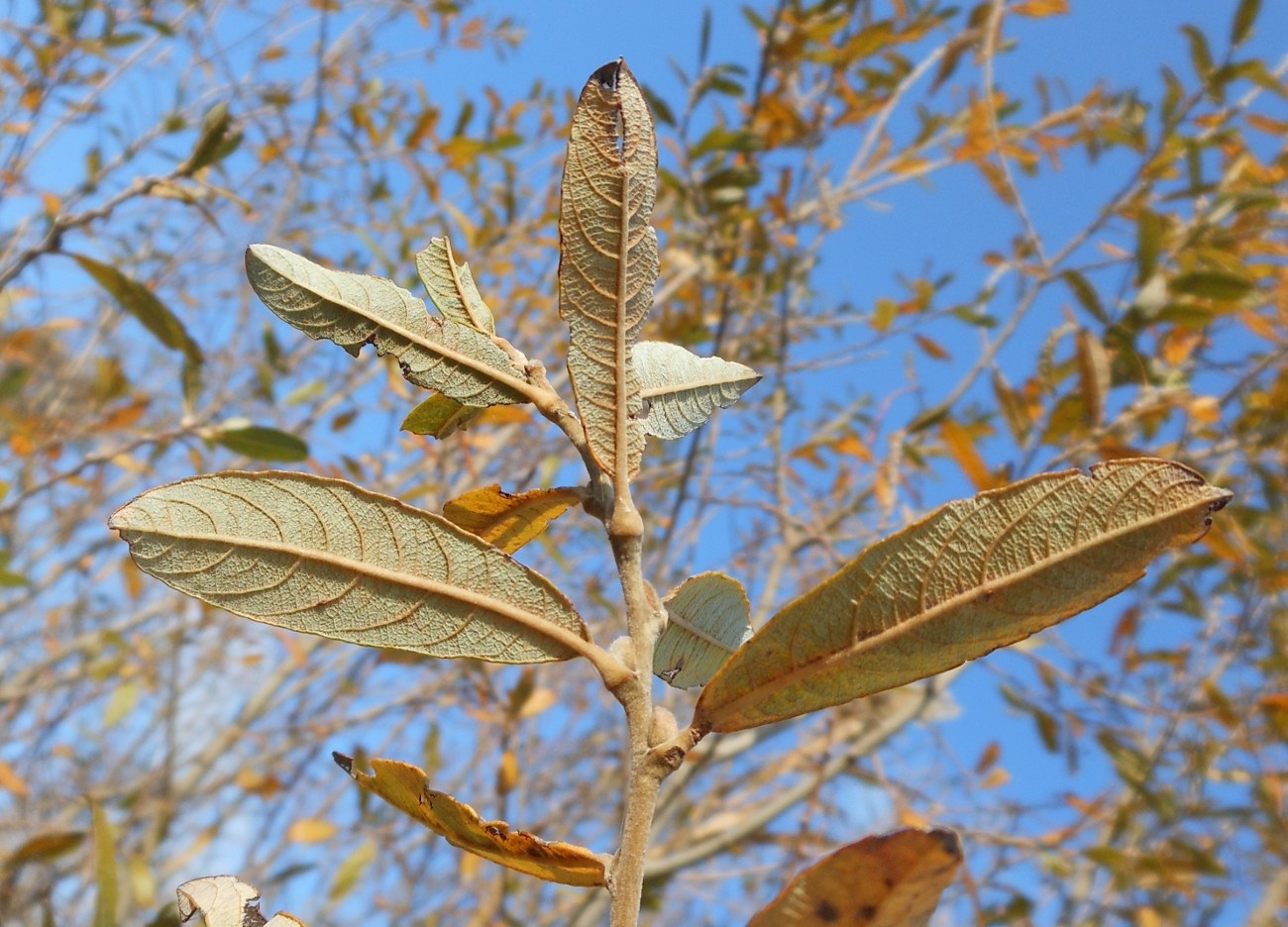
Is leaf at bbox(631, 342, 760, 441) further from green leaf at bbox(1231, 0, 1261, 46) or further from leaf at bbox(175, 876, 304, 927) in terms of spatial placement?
green leaf at bbox(1231, 0, 1261, 46)

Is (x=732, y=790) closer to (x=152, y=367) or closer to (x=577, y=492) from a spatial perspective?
(x=577, y=492)

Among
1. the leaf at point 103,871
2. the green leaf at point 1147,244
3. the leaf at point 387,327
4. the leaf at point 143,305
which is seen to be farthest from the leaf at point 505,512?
the green leaf at point 1147,244

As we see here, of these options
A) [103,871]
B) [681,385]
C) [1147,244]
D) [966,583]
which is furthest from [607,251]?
[1147,244]

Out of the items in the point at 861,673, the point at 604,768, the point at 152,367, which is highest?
the point at 152,367

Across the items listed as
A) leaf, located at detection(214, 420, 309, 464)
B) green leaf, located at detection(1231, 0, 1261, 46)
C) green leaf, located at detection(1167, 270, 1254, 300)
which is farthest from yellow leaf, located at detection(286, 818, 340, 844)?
green leaf, located at detection(1231, 0, 1261, 46)

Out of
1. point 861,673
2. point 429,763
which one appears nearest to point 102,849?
point 861,673

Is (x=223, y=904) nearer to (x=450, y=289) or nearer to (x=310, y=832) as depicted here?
(x=450, y=289)
